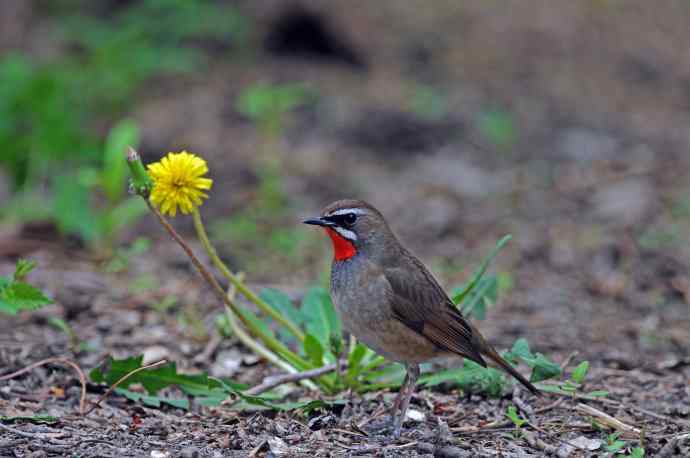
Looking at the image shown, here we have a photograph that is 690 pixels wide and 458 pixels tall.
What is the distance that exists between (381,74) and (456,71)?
881 mm

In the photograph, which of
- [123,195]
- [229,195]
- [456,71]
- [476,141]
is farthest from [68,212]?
[456,71]

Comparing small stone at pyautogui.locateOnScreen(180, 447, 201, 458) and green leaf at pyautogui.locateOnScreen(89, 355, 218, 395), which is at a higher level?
small stone at pyautogui.locateOnScreen(180, 447, 201, 458)

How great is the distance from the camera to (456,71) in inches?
452

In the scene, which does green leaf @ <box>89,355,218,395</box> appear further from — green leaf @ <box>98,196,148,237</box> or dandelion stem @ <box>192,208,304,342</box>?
green leaf @ <box>98,196,148,237</box>

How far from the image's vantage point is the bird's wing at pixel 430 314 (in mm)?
5078

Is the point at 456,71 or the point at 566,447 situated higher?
the point at 456,71

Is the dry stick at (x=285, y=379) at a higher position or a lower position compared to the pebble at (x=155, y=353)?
higher

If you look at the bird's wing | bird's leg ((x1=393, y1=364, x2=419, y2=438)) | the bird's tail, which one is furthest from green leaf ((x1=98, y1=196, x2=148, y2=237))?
the bird's tail

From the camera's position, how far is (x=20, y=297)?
4730mm

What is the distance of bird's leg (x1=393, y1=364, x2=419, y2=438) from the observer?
15.9ft

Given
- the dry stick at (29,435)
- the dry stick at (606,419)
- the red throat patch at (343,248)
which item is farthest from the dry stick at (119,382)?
the dry stick at (606,419)

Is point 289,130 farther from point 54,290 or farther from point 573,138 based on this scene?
point 54,290

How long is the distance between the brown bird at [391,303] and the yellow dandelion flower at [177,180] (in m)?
0.60

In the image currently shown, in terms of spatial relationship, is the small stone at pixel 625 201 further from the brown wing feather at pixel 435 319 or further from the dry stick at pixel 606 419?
the brown wing feather at pixel 435 319
